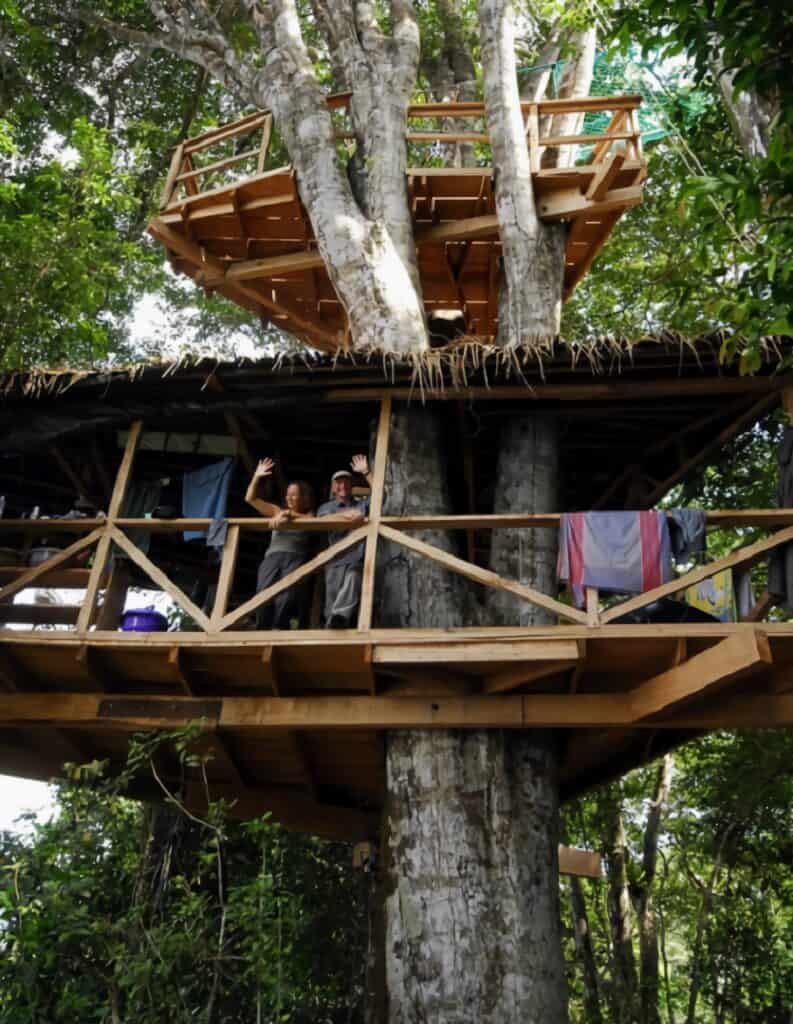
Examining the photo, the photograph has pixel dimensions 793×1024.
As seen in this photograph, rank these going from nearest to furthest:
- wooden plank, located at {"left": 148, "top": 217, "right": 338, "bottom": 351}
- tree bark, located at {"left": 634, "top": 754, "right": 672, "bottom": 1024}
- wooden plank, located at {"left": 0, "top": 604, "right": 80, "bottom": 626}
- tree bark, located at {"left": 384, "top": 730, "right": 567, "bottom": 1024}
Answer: tree bark, located at {"left": 384, "top": 730, "right": 567, "bottom": 1024}
wooden plank, located at {"left": 0, "top": 604, "right": 80, "bottom": 626}
tree bark, located at {"left": 634, "top": 754, "right": 672, "bottom": 1024}
wooden plank, located at {"left": 148, "top": 217, "right": 338, "bottom": 351}

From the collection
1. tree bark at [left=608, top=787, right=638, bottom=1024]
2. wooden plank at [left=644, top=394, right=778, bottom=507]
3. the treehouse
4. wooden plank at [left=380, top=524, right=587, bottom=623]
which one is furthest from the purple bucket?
tree bark at [left=608, top=787, right=638, bottom=1024]

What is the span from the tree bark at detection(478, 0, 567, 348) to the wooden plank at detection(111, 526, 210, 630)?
3.52 m

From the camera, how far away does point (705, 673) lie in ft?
17.0

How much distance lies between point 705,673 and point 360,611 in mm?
1866

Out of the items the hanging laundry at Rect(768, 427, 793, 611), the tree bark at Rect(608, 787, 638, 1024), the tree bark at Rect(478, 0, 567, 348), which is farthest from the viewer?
the tree bark at Rect(608, 787, 638, 1024)

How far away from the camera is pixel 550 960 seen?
538 centimetres

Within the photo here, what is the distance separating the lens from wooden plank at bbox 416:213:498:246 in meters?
9.77

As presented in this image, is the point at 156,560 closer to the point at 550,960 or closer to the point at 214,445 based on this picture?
the point at 214,445

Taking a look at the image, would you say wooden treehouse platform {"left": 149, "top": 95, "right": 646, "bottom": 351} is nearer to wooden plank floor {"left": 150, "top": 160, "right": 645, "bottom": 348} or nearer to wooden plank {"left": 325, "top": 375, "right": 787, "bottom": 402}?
wooden plank floor {"left": 150, "top": 160, "right": 645, "bottom": 348}

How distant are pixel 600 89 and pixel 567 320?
278 cm

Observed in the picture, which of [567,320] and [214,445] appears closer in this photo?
[214,445]

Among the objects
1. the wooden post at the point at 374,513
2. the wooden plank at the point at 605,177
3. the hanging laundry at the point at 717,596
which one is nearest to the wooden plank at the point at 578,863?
the hanging laundry at the point at 717,596

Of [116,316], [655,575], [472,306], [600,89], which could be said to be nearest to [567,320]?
[472,306]

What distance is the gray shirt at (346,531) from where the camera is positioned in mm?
6074
